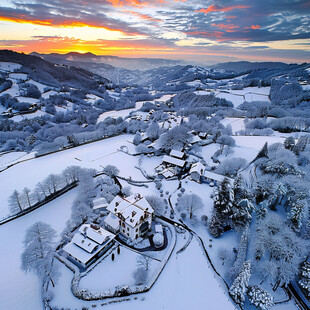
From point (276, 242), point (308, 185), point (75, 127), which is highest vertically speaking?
point (308, 185)

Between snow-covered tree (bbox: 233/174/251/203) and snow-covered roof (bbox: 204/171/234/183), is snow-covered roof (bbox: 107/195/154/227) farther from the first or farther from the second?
snow-covered roof (bbox: 204/171/234/183)

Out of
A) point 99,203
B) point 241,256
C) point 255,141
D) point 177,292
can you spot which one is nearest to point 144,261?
point 177,292

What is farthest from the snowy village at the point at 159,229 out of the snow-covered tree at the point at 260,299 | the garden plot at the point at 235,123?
the garden plot at the point at 235,123

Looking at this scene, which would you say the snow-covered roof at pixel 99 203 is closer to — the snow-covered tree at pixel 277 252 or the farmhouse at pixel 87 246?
the farmhouse at pixel 87 246

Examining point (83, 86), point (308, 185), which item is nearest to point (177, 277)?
point (308, 185)

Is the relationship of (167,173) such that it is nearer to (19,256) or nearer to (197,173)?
(197,173)

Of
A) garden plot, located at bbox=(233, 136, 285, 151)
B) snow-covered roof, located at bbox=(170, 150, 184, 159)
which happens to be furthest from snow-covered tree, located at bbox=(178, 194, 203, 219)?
garden plot, located at bbox=(233, 136, 285, 151)

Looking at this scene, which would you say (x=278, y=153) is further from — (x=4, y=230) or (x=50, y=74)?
(x=50, y=74)

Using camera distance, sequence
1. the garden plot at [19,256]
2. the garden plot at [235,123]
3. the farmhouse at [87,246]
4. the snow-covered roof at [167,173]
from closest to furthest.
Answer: the garden plot at [19,256] < the farmhouse at [87,246] < the snow-covered roof at [167,173] < the garden plot at [235,123]
